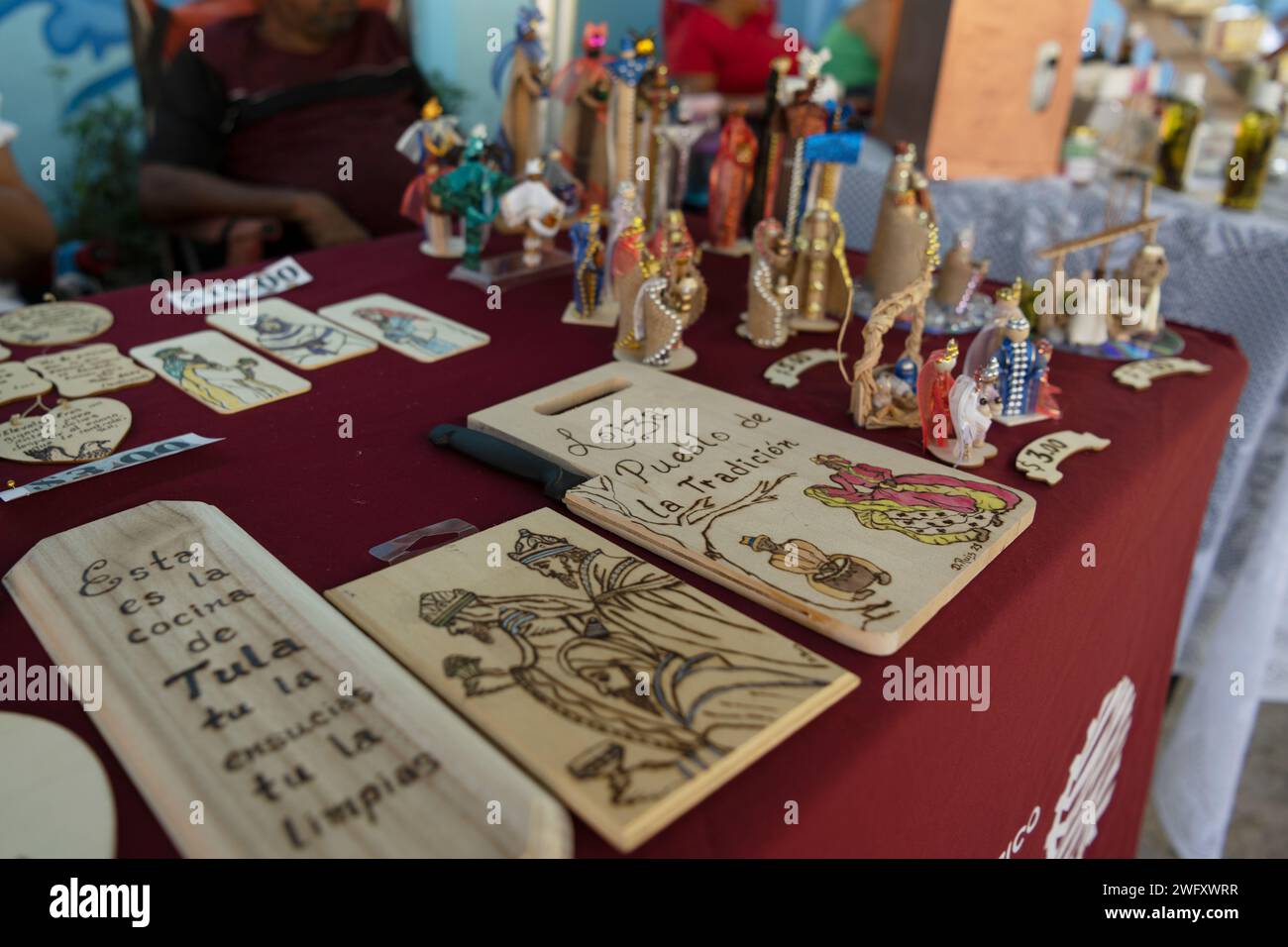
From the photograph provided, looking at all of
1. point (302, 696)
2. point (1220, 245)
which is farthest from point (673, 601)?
point (1220, 245)

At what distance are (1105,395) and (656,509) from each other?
58 cm

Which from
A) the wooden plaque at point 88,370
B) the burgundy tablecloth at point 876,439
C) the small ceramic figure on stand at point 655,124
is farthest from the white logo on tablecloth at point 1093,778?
the wooden plaque at point 88,370

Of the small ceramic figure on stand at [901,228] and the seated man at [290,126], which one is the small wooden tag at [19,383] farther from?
the seated man at [290,126]

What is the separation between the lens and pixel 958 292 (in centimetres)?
115

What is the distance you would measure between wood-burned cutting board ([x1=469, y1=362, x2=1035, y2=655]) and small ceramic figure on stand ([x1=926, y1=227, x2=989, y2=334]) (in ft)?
1.24

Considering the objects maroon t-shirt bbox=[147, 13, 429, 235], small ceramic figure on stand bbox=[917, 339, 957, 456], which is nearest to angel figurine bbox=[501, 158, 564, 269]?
small ceramic figure on stand bbox=[917, 339, 957, 456]

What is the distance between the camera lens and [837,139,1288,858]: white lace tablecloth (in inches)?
59.5

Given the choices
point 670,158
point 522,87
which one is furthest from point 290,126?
point 670,158

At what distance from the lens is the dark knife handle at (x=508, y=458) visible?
29.0 inches

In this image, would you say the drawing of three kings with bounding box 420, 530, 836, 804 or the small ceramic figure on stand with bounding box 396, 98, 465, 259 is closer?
the drawing of three kings with bounding box 420, 530, 836, 804

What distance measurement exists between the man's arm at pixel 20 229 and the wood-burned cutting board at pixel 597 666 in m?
1.48

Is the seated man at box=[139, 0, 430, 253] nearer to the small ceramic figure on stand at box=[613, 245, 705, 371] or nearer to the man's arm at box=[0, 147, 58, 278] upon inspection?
the man's arm at box=[0, 147, 58, 278]

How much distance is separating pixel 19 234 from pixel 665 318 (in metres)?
1.35

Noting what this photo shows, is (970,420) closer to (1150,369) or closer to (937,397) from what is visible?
(937,397)
